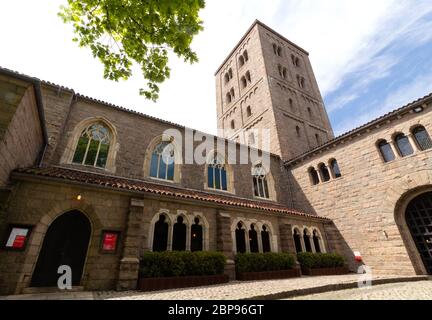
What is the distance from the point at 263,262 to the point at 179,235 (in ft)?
14.9

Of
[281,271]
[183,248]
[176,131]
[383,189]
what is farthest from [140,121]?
[383,189]

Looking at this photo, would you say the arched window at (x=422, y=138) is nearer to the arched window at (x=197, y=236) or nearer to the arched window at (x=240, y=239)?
the arched window at (x=240, y=239)

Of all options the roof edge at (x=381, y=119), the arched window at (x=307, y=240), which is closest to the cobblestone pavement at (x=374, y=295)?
the arched window at (x=307, y=240)

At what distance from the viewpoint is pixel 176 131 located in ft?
50.4

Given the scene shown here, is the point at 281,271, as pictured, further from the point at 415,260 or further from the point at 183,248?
the point at 415,260

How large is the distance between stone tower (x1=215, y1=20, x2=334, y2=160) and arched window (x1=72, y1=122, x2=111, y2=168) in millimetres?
14679

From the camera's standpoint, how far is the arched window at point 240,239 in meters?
11.5

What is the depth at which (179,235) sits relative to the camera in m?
10.0

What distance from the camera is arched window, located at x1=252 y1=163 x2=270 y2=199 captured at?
17.2 m

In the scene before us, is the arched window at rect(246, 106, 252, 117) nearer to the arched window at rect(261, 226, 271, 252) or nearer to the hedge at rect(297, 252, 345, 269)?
the arched window at rect(261, 226, 271, 252)

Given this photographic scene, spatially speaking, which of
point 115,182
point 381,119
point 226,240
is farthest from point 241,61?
point 226,240

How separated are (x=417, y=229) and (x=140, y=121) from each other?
693 inches

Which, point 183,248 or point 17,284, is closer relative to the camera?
point 17,284

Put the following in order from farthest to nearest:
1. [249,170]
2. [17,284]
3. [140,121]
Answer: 1. [249,170]
2. [140,121]
3. [17,284]
